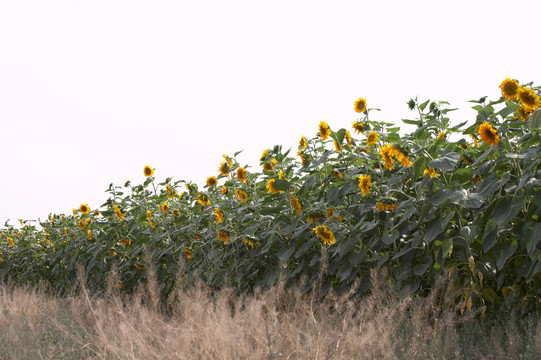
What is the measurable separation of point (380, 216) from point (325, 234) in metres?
0.43

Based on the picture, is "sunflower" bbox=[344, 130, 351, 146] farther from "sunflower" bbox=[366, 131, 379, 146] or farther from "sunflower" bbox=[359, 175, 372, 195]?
"sunflower" bbox=[359, 175, 372, 195]

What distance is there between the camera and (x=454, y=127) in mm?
3975

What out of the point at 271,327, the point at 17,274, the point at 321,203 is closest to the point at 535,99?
the point at 321,203

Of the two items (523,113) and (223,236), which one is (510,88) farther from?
(223,236)

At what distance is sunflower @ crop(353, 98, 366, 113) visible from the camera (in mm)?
4273

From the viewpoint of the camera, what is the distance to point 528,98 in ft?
10.4

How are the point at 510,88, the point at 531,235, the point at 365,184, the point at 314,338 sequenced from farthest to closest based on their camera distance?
the point at 365,184, the point at 510,88, the point at 531,235, the point at 314,338

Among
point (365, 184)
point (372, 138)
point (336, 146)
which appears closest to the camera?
point (365, 184)

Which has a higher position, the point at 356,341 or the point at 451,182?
the point at 451,182

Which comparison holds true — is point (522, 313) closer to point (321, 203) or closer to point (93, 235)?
point (321, 203)

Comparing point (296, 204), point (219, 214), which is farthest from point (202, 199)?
point (296, 204)

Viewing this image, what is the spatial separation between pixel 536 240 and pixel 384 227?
1199 millimetres

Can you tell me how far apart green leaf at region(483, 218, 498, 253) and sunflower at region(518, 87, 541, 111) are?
0.74 m

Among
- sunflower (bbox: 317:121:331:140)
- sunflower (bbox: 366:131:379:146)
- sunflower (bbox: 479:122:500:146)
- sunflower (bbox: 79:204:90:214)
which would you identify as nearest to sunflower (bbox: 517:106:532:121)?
sunflower (bbox: 479:122:500:146)
